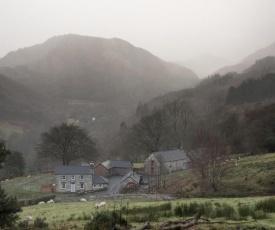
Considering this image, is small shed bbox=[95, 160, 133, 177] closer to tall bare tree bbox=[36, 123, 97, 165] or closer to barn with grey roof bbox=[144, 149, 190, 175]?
barn with grey roof bbox=[144, 149, 190, 175]

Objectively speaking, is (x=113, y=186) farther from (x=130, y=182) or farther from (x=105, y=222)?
(x=105, y=222)

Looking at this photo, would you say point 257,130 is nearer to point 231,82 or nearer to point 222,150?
point 222,150

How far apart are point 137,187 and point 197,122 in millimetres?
50658

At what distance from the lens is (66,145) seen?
3268 inches

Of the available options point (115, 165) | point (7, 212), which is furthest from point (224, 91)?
point (7, 212)

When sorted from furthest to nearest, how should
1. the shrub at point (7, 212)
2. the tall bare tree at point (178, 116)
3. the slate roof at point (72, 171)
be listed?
1. the tall bare tree at point (178, 116)
2. the slate roof at point (72, 171)
3. the shrub at point (7, 212)

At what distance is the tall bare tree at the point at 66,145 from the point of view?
271ft

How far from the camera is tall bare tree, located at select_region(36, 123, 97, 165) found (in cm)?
8269

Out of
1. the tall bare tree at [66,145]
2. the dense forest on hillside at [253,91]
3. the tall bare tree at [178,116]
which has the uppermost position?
the dense forest on hillside at [253,91]

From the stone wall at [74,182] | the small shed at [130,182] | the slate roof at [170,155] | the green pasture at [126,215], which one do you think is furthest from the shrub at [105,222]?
the slate roof at [170,155]

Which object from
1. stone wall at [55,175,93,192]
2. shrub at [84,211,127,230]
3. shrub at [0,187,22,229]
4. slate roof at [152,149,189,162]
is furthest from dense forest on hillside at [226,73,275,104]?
shrub at [84,211,127,230]

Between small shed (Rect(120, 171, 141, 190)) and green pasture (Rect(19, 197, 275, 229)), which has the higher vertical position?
small shed (Rect(120, 171, 141, 190))

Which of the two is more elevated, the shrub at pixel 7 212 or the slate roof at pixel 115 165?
the slate roof at pixel 115 165

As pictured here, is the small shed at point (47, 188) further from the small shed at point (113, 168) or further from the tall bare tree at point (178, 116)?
the tall bare tree at point (178, 116)
